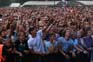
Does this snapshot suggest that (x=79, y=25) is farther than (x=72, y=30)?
Yes

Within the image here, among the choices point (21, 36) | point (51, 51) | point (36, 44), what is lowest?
point (51, 51)

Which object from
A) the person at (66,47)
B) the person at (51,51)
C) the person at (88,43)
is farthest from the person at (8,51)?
the person at (88,43)

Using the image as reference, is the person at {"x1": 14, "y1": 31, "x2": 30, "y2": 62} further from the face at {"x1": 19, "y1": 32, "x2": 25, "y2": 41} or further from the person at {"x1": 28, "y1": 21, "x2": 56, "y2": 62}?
the person at {"x1": 28, "y1": 21, "x2": 56, "y2": 62}

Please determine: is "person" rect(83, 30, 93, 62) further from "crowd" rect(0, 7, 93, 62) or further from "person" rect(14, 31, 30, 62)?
"person" rect(14, 31, 30, 62)

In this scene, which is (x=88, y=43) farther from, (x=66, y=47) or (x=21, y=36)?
(x=21, y=36)

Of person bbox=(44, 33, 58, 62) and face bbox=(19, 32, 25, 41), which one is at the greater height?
face bbox=(19, 32, 25, 41)

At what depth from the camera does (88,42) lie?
14.2 meters

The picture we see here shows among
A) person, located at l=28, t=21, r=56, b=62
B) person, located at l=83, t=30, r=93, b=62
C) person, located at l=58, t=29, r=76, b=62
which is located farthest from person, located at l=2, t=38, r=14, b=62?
person, located at l=83, t=30, r=93, b=62

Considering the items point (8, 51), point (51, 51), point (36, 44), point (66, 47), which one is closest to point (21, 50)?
point (8, 51)

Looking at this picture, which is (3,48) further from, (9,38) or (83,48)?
(83,48)

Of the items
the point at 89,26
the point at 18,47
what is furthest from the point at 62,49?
the point at 89,26

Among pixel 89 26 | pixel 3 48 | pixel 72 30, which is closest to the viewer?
pixel 3 48

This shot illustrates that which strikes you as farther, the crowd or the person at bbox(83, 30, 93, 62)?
the person at bbox(83, 30, 93, 62)

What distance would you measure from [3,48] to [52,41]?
1.33 m
